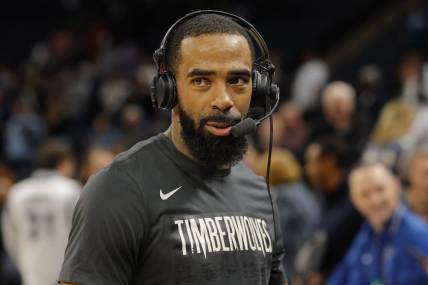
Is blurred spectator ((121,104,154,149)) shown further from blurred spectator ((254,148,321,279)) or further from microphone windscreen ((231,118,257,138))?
microphone windscreen ((231,118,257,138))

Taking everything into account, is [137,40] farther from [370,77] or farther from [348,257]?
[348,257]

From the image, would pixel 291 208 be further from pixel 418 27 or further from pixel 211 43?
pixel 418 27

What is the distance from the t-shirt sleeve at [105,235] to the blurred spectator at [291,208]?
3.41 m

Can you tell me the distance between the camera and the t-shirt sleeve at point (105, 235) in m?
2.50

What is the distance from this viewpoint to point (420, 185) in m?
5.35

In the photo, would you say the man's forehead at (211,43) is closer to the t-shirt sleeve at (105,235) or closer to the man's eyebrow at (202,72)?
the man's eyebrow at (202,72)

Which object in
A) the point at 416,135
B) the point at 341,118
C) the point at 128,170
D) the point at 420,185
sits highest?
the point at 128,170

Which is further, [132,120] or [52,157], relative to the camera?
[132,120]

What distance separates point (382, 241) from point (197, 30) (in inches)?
94.4

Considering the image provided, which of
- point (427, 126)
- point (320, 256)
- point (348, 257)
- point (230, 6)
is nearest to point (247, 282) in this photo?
point (348, 257)

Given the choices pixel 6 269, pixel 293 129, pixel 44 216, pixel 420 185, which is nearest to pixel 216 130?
pixel 420 185

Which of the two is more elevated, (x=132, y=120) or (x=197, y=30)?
(x=197, y=30)

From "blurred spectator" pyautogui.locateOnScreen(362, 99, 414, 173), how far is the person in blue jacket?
4.89ft

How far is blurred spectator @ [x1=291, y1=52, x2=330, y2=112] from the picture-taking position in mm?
12016
